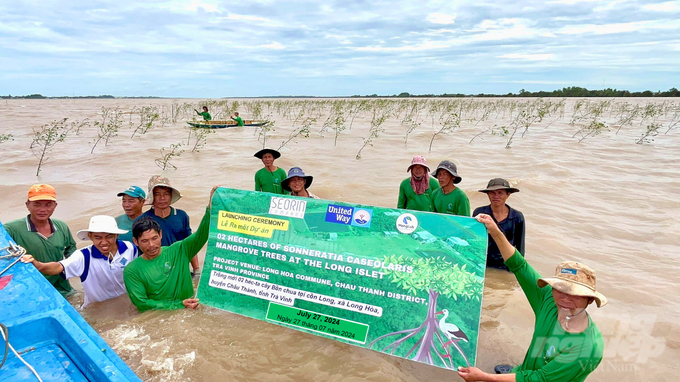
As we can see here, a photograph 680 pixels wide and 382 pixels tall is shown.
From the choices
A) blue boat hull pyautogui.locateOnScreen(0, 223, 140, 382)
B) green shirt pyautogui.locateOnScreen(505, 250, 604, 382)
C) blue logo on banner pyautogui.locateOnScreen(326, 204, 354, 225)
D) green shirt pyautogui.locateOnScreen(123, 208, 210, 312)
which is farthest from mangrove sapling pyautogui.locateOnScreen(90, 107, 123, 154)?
green shirt pyautogui.locateOnScreen(505, 250, 604, 382)

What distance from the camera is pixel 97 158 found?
11.4 m

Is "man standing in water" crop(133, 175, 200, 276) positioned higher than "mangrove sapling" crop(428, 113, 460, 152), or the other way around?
"mangrove sapling" crop(428, 113, 460, 152)

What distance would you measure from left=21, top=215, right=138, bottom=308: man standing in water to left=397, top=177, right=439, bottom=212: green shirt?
9.51 ft

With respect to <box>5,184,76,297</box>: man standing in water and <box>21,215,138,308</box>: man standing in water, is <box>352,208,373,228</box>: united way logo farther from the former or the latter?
<box>5,184,76,297</box>: man standing in water

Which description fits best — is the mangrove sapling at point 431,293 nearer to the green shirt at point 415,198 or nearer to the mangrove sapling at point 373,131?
the green shirt at point 415,198

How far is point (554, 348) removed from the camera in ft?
6.51

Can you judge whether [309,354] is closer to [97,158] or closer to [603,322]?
[603,322]

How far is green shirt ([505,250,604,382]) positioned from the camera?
186cm

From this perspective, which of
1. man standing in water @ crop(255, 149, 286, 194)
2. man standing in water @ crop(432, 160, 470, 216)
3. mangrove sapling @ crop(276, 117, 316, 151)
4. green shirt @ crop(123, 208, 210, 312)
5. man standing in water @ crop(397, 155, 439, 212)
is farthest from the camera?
mangrove sapling @ crop(276, 117, 316, 151)

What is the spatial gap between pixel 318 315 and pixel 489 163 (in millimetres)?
9607

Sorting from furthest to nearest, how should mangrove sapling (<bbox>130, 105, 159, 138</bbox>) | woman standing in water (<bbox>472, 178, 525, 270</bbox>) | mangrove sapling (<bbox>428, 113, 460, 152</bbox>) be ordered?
mangrove sapling (<bbox>130, 105, 159, 138</bbox>), mangrove sapling (<bbox>428, 113, 460, 152</bbox>), woman standing in water (<bbox>472, 178, 525, 270</bbox>)

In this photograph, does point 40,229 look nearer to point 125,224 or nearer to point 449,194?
point 125,224

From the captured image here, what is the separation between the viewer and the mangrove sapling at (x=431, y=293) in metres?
2.47

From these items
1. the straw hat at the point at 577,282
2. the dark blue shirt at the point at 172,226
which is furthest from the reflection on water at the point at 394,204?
the straw hat at the point at 577,282
